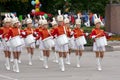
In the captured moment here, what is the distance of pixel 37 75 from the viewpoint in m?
17.8

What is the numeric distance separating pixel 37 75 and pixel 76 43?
132 inches

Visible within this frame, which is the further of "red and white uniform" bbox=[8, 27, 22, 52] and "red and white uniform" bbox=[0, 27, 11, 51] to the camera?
"red and white uniform" bbox=[0, 27, 11, 51]

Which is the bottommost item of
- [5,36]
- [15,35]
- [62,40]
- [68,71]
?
[68,71]

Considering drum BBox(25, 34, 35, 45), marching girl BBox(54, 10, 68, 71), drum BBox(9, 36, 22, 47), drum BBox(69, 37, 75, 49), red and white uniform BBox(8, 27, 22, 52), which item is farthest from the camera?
drum BBox(25, 34, 35, 45)

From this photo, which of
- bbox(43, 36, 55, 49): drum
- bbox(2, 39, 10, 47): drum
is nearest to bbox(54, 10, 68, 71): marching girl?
bbox(43, 36, 55, 49): drum

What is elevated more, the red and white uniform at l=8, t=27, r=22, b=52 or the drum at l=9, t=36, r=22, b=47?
the red and white uniform at l=8, t=27, r=22, b=52

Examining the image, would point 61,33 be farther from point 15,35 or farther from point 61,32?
point 15,35

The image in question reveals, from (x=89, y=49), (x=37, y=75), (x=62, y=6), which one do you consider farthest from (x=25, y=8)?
(x=37, y=75)

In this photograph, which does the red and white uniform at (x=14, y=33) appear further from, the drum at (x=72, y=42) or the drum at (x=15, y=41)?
the drum at (x=72, y=42)

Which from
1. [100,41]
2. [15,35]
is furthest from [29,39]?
[100,41]

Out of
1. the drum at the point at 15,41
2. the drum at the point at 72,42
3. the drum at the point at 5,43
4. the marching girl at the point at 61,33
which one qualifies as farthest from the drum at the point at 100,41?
the drum at the point at 5,43

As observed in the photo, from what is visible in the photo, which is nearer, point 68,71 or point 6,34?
point 68,71

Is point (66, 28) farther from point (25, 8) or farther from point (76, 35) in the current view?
point (25, 8)

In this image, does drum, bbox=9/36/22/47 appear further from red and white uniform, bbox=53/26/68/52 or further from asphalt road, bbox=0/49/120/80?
red and white uniform, bbox=53/26/68/52
